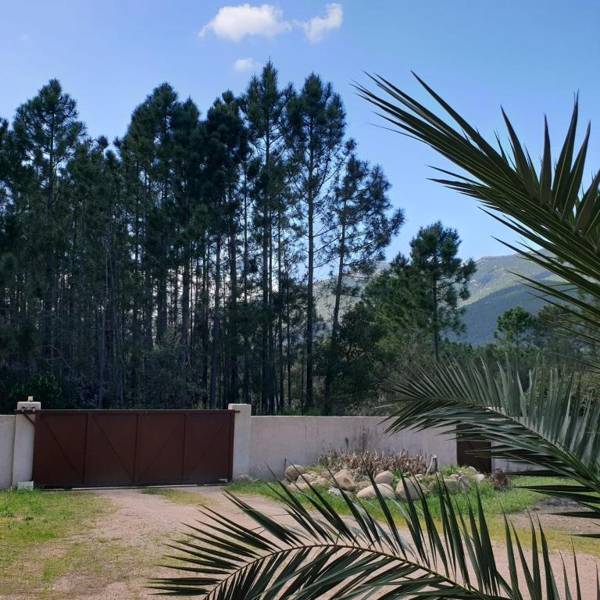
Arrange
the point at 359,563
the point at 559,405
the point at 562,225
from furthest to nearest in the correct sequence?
the point at 559,405 → the point at 359,563 → the point at 562,225

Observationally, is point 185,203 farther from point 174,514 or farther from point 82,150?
point 174,514

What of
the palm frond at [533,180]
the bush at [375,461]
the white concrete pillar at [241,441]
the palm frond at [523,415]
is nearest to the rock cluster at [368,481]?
the bush at [375,461]

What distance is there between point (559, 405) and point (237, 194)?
102 feet

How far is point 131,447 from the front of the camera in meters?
15.8

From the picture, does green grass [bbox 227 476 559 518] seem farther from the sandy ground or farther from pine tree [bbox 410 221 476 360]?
pine tree [bbox 410 221 476 360]

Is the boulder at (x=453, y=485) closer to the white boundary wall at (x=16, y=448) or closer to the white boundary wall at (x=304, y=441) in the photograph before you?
the white boundary wall at (x=304, y=441)

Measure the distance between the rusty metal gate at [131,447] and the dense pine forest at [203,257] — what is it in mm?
12400

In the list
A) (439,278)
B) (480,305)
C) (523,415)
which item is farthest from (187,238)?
(480,305)

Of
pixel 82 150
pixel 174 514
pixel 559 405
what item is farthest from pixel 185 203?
pixel 559 405

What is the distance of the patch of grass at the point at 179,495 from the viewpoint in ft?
44.8

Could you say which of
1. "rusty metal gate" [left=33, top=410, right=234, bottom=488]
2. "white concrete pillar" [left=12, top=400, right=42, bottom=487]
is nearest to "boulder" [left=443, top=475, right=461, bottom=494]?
"rusty metal gate" [left=33, top=410, right=234, bottom=488]

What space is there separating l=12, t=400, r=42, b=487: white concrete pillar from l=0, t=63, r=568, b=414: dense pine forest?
45.0 feet

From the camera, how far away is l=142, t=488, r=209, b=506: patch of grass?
13648 mm

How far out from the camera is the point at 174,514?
12.0 metres
